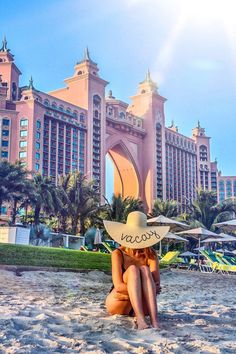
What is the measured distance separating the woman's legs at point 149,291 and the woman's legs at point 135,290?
44 mm

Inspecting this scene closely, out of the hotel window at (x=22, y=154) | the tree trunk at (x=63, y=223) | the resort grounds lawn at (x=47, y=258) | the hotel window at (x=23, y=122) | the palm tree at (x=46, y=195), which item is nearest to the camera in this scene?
the resort grounds lawn at (x=47, y=258)

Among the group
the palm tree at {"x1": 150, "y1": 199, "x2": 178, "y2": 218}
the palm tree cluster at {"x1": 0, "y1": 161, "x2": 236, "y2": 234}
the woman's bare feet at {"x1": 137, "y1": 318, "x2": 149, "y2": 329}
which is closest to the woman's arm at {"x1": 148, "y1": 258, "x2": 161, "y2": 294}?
the woman's bare feet at {"x1": 137, "y1": 318, "x2": 149, "y2": 329}

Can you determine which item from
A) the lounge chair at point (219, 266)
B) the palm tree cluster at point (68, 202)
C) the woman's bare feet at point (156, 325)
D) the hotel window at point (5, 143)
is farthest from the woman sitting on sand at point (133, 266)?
the hotel window at point (5, 143)

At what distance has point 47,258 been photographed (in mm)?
11914

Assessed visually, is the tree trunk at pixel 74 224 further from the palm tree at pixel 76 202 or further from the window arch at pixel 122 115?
the window arch at pixel 122 115

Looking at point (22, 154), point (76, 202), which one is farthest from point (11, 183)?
point (22, 154)

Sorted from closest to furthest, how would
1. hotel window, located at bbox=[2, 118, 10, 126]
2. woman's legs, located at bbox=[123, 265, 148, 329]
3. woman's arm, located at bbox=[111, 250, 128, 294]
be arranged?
woman's legs, located at bbox=[123, 265, 148, 329], woman's arm, located at bbox=[111, 250, 128, 294], hotel window, located at bbox=[2, 118, 10, 126]

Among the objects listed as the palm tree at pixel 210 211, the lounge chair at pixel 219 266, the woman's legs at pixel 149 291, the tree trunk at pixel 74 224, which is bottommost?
the lounge chair at pixel 219 266

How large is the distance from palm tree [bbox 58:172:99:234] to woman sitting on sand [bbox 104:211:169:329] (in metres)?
30.6

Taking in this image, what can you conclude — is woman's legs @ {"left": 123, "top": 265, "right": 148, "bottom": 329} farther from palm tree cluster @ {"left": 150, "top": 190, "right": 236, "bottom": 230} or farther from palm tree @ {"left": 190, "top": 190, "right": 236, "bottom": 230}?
palm tree @ {"left": 190, "top": 190, "right": 236, "bottom": 230}

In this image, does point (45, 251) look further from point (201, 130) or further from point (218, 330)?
point (201, 130)

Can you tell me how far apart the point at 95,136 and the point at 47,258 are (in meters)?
66.2

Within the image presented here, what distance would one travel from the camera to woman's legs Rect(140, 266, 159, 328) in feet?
13.4

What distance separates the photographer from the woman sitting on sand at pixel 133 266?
4.19m
